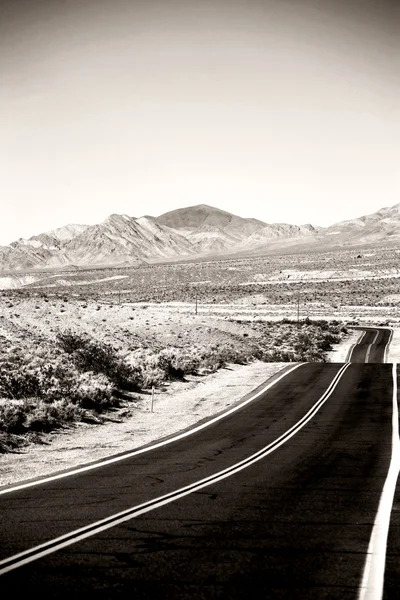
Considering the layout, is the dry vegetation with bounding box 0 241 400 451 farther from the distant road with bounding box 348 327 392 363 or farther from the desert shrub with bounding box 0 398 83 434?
the distant road with bounding box 348 327 392 363

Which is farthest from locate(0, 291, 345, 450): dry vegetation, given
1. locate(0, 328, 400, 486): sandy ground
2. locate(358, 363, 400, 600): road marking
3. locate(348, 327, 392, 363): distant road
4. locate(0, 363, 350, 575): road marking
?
locate(358, 363, 400, 600): road marking

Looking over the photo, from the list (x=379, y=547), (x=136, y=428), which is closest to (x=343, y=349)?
(x=136, y=428)

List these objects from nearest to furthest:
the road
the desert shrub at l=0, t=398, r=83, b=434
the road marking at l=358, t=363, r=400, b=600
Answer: the road marking at l=358, t=363, r=400, b=600 < the road < the desert shrub at l=0, t=398, r=83, b=434

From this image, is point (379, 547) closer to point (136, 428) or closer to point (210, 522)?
point (210, 522)

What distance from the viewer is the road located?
6430mm

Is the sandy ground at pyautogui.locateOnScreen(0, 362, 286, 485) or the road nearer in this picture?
the road

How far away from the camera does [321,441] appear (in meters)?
16.3

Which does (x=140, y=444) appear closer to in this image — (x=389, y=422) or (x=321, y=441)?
(x=321, y=441)

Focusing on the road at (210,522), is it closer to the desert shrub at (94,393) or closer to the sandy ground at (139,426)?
the sandy ground at (139,426)

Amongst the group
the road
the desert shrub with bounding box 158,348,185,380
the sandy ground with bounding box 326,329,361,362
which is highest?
the road

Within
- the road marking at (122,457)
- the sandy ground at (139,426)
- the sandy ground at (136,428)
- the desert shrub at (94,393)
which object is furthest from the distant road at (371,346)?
the desert shrub at (94,393)

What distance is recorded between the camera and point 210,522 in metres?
8.74

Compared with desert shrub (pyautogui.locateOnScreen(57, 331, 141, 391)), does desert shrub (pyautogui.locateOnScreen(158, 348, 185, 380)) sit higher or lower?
lower

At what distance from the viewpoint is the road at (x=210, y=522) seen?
643 cm
